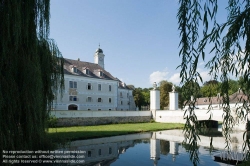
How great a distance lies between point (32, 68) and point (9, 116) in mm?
1347

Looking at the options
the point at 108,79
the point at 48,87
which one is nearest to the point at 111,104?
the point at 108,79

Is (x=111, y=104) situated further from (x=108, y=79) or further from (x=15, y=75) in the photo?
(x=15, y=75)

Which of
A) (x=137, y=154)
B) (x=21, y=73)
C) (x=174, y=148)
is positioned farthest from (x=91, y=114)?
(x=21, y=73)

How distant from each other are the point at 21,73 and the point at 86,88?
27.4 m

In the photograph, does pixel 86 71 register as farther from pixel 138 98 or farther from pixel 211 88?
pixel 211 88

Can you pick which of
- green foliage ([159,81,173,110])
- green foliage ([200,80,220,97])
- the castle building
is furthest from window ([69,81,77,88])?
green foliage ([200,80,220,97])

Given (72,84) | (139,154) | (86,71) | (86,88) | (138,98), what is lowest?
(139,154)

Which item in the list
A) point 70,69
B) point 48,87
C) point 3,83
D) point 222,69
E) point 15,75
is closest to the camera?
point 222,69

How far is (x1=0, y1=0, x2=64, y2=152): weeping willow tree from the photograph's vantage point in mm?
4957

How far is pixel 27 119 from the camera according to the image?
217 inches

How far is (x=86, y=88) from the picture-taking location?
107 feet

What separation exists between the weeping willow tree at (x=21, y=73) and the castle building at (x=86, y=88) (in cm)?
2313

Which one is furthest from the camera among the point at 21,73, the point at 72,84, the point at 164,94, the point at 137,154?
the point at 164,94

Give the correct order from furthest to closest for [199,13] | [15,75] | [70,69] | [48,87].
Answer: [70,69] < [48,87] < [15,75] < [199,13]
